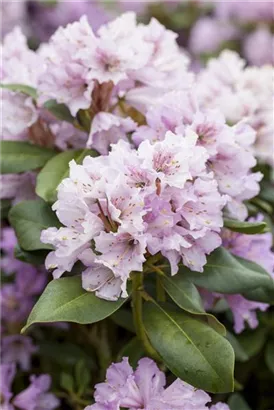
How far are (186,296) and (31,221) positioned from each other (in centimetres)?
22

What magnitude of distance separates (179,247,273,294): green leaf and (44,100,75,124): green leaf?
0.28 metres

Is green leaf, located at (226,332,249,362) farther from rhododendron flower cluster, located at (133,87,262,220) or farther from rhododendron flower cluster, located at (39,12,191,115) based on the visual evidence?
rhododendron flower cluster, located at (39,12,191,115)

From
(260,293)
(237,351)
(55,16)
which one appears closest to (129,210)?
(260,293)

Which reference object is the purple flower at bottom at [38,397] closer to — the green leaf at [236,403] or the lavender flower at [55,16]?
the green leaf at [236,403]

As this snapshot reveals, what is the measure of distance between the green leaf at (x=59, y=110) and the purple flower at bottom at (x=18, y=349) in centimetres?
42

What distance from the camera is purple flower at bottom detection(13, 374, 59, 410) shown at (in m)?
1.05

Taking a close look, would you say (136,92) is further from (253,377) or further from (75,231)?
(253,377)

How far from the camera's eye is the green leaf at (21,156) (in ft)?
3.33

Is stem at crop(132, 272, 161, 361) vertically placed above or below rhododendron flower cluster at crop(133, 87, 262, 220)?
below

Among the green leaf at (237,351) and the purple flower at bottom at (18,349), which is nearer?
the green leaf at (237,351)

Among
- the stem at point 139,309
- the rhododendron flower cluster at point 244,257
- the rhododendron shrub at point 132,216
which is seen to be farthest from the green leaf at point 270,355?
the stem at point 139,309

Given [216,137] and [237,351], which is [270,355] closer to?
[237,351]

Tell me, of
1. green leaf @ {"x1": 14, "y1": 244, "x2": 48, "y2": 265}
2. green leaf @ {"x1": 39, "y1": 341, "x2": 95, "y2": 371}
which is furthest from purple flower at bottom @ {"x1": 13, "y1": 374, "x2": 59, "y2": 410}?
green leaf @ {"x1": 14, "y1": 244, "x2": 48, "y2": 265}

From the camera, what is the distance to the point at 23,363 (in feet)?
4.12
